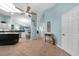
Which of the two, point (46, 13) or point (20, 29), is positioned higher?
point (46, 13)

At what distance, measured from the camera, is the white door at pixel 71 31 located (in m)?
3.64

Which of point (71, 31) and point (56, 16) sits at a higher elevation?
point (56, 16)

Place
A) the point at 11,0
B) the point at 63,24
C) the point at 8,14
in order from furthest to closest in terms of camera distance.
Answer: the point at 63,24 → the point at 8,14 → the point at 11,0

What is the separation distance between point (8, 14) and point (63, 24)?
197 cm

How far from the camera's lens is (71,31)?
3.89 metres

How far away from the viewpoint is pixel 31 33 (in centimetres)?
429

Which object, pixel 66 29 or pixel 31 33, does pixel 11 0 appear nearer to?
pixel 31 33

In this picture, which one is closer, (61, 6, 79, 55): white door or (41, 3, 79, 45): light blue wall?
(61, 6, 79, 55): white door

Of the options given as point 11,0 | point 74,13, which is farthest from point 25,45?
point 11,0

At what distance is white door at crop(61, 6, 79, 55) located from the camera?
11.9 ft

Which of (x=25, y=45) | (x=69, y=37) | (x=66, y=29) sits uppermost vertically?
(x=66, y=29)

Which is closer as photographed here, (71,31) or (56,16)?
(71,31)

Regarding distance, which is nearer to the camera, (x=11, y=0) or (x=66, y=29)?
(x=11, y=0)

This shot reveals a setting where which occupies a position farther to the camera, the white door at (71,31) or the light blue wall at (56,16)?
the light blue wall at (56,16)
